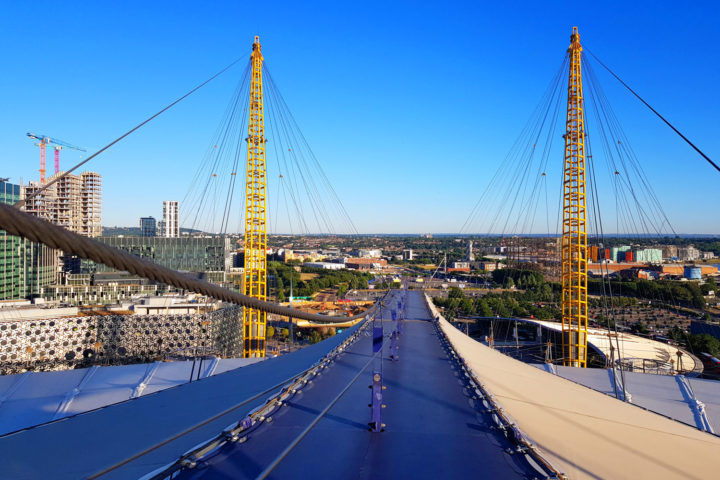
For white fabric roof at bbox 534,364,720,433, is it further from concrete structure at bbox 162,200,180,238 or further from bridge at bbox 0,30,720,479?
concrete structure at bbox 162,200,180,238

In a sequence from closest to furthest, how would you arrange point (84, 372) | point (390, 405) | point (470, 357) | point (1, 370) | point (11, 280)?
point (390, 405)
point (470, 357)
point (84, 372)
point (1, 370)
point (11, 280)

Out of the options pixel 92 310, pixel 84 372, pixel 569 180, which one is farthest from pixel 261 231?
pixel 569 180

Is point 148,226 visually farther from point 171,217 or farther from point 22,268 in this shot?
point 22,268

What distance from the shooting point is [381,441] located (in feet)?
11.1

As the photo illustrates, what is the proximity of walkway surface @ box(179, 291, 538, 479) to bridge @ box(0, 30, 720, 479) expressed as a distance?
0.04ft

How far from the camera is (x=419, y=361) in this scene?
22.4 feet

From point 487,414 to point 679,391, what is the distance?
7.65m

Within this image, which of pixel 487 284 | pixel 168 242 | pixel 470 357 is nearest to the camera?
pixel 470 357

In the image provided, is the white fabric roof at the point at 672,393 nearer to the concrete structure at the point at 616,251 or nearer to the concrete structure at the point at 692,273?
the concrete structure at the point at 692,273

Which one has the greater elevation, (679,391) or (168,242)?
(168,242)

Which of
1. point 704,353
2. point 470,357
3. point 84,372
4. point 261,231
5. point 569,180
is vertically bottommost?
point 704,353

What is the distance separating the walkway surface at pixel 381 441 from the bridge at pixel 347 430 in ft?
0.04

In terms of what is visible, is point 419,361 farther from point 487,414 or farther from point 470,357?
point 487,414

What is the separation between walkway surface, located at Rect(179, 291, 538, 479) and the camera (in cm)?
283
